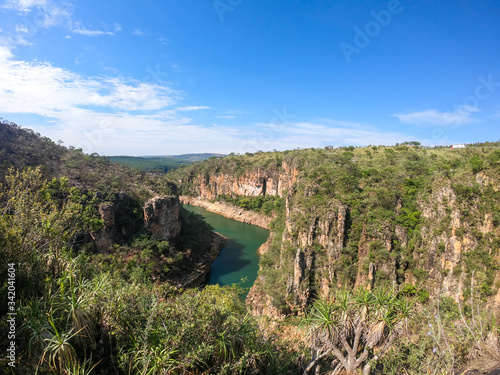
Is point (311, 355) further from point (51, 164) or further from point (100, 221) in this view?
point (51, 164)

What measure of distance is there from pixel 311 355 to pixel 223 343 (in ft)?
9.18

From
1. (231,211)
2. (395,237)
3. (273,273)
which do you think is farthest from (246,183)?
(395,237)

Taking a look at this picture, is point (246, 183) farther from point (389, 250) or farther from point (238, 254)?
point (389, 250)

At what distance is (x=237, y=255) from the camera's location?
29938 millimetres

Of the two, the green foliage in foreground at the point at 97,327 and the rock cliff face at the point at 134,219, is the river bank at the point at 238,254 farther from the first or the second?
the green foliage in foreground at the point at 97,327

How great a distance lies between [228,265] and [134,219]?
1037cm

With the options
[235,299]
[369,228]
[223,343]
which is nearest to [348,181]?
[369,228]

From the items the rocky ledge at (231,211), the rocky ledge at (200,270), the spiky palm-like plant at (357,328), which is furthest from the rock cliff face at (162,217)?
the rocky ledge at (231,211)

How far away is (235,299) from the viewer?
10.6 meters

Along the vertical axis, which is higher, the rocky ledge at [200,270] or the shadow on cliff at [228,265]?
the rocky ledge at [200,270]

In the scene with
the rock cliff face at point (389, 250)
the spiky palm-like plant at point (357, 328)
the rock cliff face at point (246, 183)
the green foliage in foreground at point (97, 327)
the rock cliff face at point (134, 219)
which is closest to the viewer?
the green foliage in foreground at point (97, 327)

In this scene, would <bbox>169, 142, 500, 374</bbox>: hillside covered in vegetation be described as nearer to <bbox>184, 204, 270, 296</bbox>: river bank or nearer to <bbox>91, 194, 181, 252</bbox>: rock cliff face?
<bbox>184, 204, 270, 296</bbox>: river bank

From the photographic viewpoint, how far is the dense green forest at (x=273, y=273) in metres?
4.60

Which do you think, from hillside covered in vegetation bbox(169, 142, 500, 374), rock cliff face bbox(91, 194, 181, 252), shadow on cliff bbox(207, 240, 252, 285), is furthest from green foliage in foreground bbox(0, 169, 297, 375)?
shadow on cliff bbox(207, 240, 252, 285)
